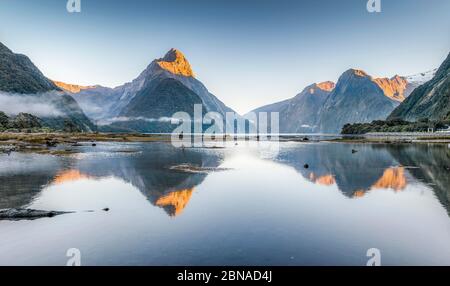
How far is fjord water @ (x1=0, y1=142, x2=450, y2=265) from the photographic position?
61.0 feet

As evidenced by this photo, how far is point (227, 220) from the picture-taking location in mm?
26438

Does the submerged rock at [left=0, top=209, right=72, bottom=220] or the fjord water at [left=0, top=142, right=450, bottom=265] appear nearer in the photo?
the fjord water at [left=0, top=142, right=450, bottom=265]

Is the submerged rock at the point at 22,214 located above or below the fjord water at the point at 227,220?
above

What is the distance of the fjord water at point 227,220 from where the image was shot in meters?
18.6

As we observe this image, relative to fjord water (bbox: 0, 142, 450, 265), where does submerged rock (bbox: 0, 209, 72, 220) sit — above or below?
above

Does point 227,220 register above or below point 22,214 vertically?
below

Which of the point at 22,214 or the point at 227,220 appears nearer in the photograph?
the point at 22,214

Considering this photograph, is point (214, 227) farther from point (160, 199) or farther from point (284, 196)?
point (284, 196)

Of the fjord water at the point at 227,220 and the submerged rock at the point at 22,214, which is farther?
the submerged rock at the point at 22,214
